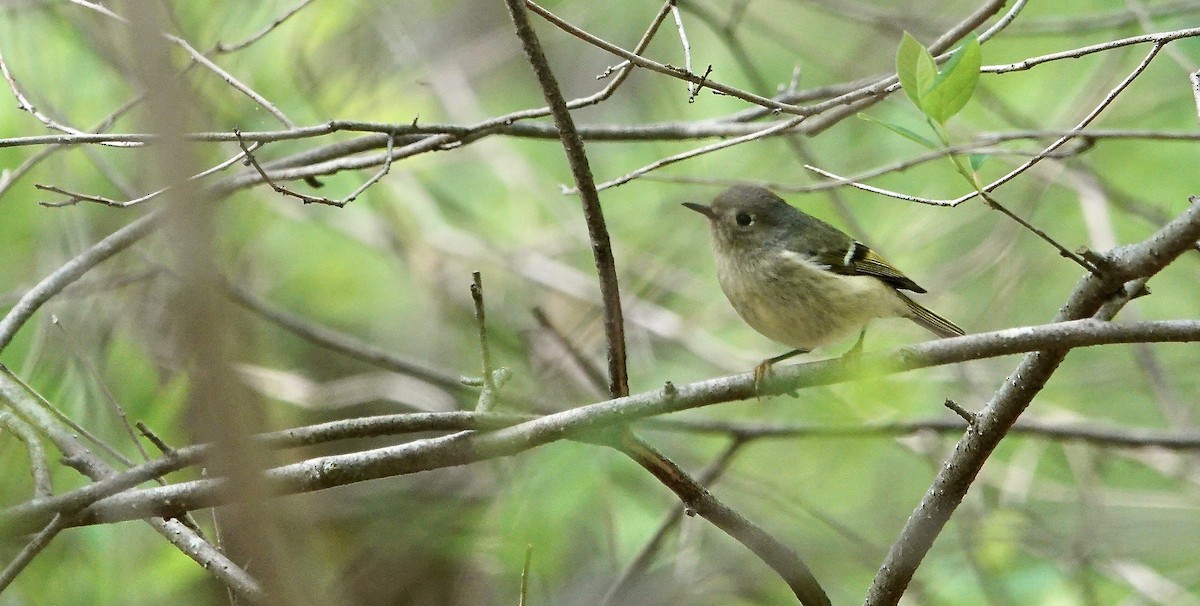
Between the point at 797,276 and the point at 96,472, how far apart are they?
2272 millimetres

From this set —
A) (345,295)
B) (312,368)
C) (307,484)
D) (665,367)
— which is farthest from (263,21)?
(307,484)

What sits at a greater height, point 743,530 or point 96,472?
point 743,530

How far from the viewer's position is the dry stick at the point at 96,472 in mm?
2109

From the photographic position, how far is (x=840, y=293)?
144 inches

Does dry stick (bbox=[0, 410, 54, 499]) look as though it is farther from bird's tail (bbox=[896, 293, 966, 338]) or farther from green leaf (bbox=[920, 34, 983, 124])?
bird's tail (bbox=[896, 293, 966, 338])

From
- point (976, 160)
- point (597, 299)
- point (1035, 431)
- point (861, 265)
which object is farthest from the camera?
point (597, 299)

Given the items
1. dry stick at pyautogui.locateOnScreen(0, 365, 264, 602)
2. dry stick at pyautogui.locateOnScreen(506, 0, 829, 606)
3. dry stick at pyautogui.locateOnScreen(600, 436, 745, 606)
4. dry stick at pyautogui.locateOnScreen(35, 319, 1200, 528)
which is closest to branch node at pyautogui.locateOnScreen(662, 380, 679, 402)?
dry stick at pyautogui.locateOnScreen(35, 319, 1200, 528)

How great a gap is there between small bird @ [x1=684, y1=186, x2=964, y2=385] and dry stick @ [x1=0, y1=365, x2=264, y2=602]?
188 cm

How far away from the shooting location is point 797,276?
371cm

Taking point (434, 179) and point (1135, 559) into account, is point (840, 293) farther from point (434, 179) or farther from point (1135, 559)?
point (434, 179)

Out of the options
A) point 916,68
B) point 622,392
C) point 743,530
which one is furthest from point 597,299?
point 916,68

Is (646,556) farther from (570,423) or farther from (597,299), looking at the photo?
(597,299)

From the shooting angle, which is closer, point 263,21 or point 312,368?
point 263,21

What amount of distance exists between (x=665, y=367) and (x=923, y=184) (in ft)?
5.07
